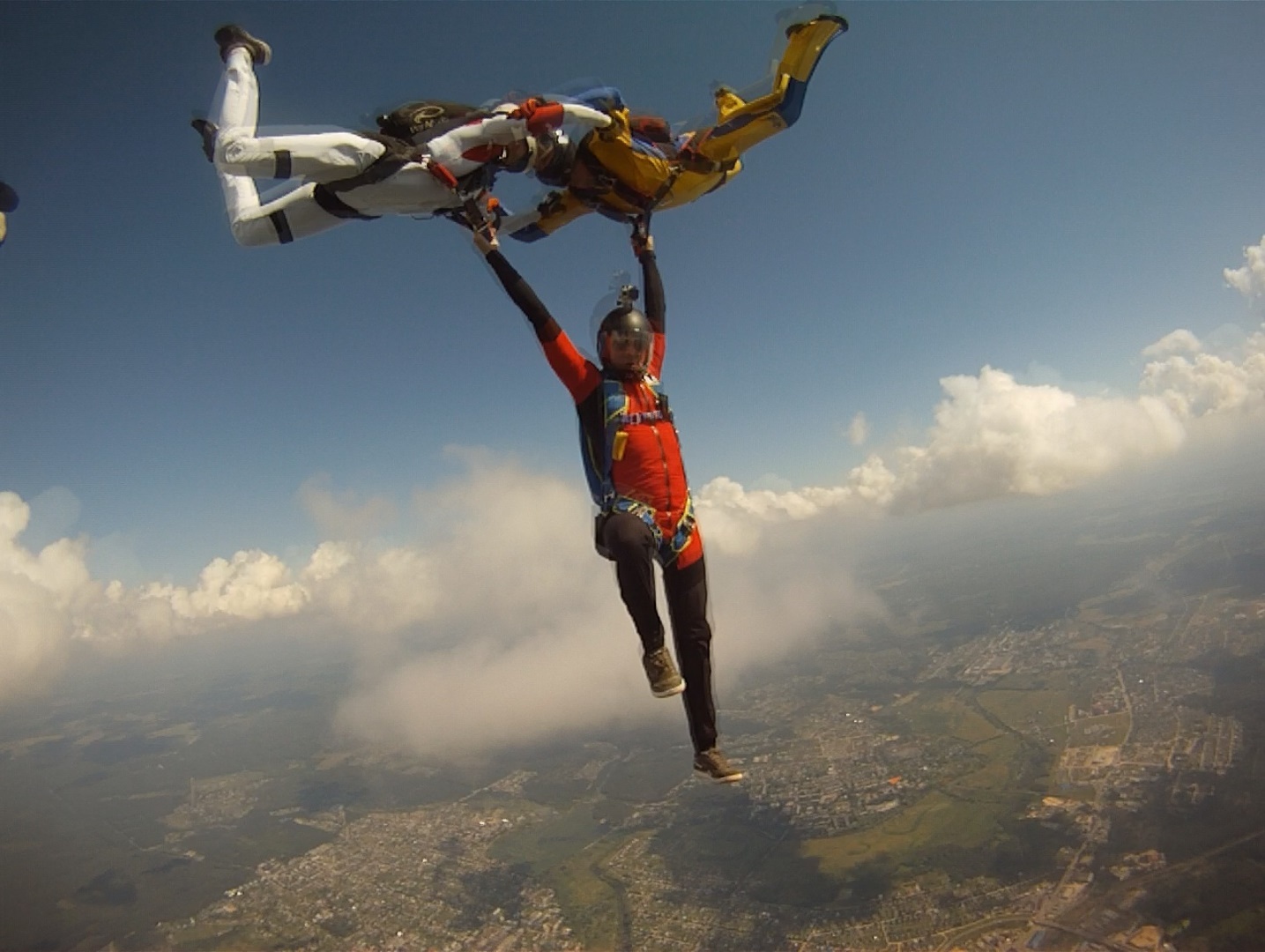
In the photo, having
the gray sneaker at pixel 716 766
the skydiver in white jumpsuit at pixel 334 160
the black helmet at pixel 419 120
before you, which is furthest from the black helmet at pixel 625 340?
the gray sneaker at pixel 716 766

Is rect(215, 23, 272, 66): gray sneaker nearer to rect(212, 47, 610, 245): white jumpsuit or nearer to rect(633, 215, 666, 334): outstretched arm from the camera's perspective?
rect(212, 47, 610, 245): white jumpsuit

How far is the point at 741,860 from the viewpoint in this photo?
63438 mm

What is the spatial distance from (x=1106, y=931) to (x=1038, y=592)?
153096 mm

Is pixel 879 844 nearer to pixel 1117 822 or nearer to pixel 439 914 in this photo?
pixel 1117 822

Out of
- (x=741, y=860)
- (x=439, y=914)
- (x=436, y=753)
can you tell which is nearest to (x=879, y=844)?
(x=741, y=860)

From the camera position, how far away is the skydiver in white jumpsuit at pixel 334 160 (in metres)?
3.47

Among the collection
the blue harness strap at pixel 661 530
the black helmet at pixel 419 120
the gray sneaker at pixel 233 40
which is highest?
the gray sneaker at pixel 233 40

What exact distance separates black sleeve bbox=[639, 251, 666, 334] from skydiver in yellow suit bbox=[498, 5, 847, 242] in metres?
0.56

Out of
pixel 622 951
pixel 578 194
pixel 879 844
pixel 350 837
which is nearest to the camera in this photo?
pixel 578 194

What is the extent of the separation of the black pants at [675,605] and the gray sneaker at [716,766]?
57mm

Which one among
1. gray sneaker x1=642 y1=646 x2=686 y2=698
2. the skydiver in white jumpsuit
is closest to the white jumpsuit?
the skydiver in white jumpsuit

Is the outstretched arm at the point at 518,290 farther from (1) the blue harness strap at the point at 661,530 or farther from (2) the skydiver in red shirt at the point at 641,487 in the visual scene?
(1) the blue harness strap at the point at 661,530

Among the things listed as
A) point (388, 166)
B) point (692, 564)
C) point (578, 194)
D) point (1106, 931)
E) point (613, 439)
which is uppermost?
point (578, 194)

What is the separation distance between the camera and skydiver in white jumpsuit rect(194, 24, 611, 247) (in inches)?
137
